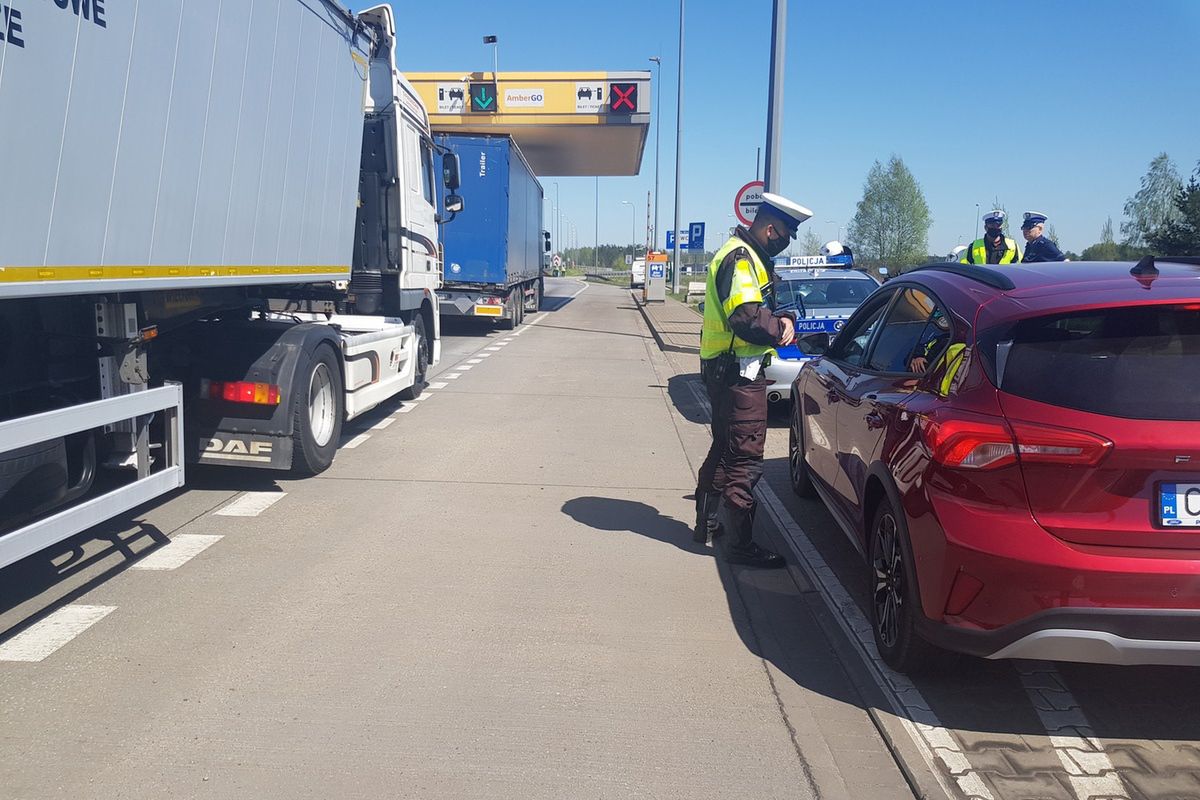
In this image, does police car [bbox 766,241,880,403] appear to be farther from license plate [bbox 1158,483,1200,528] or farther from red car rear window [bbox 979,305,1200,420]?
license plate [bbox 1158,483,1200,528]

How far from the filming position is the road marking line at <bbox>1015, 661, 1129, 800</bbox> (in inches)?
122

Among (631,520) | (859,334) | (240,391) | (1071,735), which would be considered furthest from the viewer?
(240,391)

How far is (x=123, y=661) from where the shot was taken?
3934 mm

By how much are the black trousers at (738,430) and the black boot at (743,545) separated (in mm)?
56

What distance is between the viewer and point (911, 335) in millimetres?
4598

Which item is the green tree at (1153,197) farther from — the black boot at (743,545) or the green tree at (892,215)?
the black boot at (743,545)

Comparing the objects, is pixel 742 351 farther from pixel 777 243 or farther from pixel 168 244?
pixel 168 244

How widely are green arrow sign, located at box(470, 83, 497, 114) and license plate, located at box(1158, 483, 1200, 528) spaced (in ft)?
95.9


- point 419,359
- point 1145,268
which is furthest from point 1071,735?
point 419,359

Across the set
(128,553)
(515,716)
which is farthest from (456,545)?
(515,716)

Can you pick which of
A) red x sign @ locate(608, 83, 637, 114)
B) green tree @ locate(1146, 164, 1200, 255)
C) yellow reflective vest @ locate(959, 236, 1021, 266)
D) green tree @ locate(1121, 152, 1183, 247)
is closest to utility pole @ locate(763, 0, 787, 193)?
yellow reflective vest @ locate(959, 236, 1021, 266)

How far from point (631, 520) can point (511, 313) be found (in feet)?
54.2

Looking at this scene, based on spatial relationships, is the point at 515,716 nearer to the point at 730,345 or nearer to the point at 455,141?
the point at 730,345

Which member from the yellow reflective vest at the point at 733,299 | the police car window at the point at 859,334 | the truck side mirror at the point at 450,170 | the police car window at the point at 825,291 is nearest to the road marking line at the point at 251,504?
the yellow reflective vest at the point at 733,299
